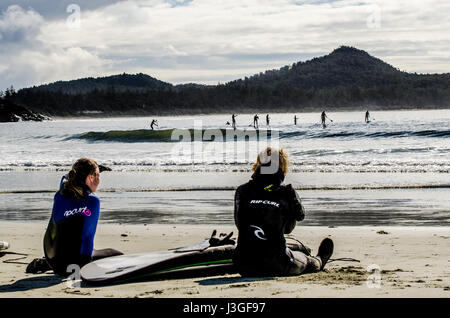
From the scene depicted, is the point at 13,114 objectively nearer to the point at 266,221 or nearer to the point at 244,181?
the point at 244,181

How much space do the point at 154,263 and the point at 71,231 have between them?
2.80ft

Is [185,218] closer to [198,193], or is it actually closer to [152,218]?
[152,218]

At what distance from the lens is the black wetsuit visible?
242 inches

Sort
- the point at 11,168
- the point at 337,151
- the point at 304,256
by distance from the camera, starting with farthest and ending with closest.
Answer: the point at 337,151
the point at 11,168
the point at 304,256

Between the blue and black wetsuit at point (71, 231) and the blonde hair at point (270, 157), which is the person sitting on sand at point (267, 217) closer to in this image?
the blonde hair at point (270, 157)

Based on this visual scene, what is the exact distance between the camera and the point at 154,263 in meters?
6.46

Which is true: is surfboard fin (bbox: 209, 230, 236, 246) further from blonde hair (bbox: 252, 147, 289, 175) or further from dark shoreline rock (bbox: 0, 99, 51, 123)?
dark shoreline rock (bbox: 0, 99, 51, 123)

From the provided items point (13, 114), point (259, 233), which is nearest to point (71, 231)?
point (259, 233)

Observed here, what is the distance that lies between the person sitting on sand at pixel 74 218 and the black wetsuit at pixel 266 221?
139cm

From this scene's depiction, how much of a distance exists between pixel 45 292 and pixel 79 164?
1.21 m

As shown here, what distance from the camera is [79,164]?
20.3 feet

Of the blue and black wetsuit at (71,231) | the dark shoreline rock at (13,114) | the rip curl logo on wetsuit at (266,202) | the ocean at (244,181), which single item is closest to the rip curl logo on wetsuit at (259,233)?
the rip curl logo on wetsuit at (266,202)
